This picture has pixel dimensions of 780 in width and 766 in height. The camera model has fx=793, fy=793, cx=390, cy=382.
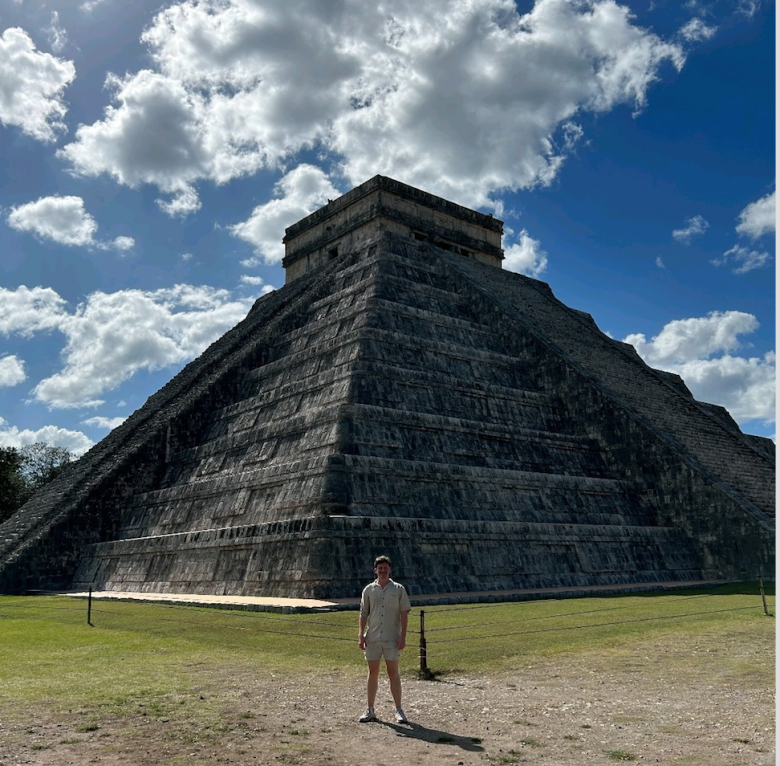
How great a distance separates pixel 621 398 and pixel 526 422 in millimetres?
3431

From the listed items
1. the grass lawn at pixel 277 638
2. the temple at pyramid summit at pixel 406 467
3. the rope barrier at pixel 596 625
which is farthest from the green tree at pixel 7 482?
the rope barrier at pixel 596 625

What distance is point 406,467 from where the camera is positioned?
17.5 m

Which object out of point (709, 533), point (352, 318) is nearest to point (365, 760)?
point (709, 533)

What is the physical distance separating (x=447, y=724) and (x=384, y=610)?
1030mm

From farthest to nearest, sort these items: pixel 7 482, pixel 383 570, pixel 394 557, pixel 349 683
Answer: pixel 7 482, pixel 394 557, pixel 349 683, pixel 383 570

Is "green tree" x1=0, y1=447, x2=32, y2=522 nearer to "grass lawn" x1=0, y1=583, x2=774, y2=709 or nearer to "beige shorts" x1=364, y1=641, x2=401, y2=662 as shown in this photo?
"grass lawn" x1=0, y1=583, x2=774, y2=709

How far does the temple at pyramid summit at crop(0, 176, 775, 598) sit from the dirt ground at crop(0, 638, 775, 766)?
22.8ft

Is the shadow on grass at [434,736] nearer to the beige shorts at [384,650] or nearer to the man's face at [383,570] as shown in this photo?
the beige shorts at [384,650]

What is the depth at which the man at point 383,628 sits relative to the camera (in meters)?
6.58

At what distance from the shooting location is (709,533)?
20.1 meters

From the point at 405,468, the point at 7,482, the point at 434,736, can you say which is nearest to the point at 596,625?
the point at 434,736

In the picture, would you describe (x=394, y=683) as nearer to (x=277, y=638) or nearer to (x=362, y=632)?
(x=362, y=632)

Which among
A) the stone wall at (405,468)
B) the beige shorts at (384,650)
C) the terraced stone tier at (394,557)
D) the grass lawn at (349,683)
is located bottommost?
the grass lawn at (349,683)

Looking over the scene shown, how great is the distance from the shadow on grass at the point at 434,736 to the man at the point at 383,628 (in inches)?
7.5
